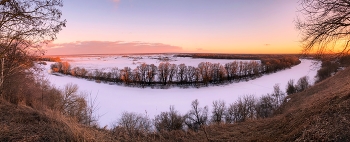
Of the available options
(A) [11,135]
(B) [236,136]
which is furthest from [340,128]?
(A) [11,135]

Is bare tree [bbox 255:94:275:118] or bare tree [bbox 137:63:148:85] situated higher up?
bare tree [bbox 137:63:148:85]

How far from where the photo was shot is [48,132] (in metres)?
4.81

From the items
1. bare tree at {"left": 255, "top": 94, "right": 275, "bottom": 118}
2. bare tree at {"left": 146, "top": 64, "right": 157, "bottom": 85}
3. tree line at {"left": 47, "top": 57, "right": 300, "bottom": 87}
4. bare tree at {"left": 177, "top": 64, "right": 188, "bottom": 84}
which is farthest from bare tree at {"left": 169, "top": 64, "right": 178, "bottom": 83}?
bare tree at {"left": 255, "top": 94, "right": 275, "bottom": 118}

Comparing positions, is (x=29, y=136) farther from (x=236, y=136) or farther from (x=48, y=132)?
(x=236, y=136)

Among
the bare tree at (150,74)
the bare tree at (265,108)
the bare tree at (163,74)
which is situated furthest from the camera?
the bare tree at (163,74)

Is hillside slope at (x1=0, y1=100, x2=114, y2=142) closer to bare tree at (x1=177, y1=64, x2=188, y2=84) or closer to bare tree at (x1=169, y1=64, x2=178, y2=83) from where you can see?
bare tree at (x1=177, y1=64, x2=188, y2=84)

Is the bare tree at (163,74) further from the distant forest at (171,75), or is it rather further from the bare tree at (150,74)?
the bare tree at (150,74)

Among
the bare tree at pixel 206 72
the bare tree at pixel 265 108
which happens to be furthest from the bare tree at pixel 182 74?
the bare tree at pixel 265 108

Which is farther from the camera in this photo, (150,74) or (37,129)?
(150,74)

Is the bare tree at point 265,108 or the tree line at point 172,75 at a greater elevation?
the tree line at point 172,75

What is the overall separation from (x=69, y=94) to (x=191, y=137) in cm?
1767

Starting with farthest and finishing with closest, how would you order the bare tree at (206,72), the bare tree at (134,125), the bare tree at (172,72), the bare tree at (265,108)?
1. the bare tree at (172,72)
2. the bare tree at (206,72)
3. the bare tree at (265,108)
4. the bare tree at (134,125)

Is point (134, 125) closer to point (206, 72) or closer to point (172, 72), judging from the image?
point (172, 72)

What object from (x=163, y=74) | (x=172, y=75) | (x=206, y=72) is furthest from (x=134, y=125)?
(x=206, y=72)
